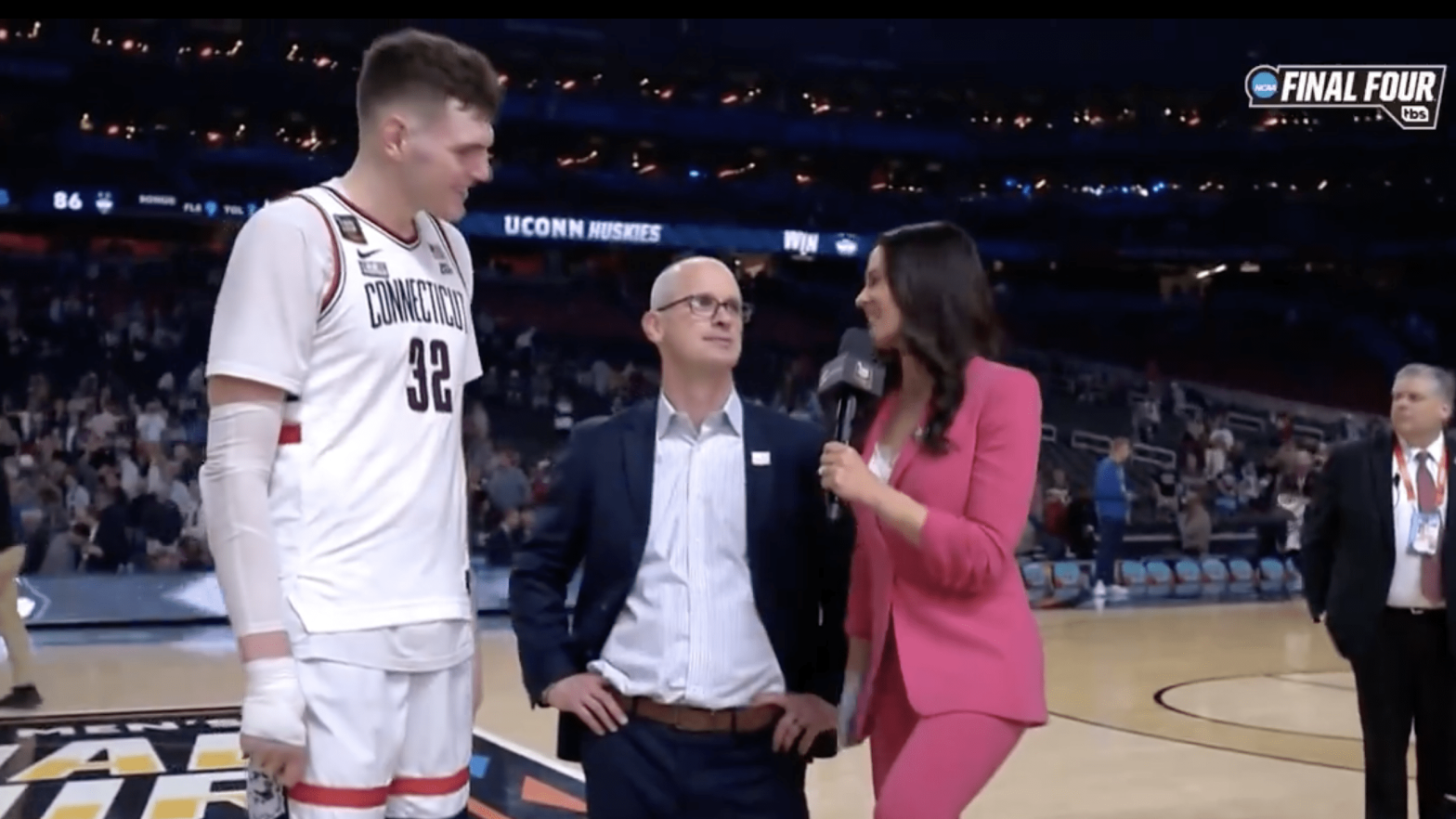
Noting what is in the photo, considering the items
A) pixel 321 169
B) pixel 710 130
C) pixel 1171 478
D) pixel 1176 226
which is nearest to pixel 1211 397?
pixel 1176 226

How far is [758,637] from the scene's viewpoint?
2.79m

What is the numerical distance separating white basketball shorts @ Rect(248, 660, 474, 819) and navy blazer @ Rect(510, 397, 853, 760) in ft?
1.91

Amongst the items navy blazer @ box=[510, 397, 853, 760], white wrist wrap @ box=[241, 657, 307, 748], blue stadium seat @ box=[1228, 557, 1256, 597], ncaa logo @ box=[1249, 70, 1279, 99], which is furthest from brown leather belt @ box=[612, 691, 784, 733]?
ncaa logo @ box=[1249, 70, 1279, 99]

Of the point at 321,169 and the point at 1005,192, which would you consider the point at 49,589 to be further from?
the point at 1005,192

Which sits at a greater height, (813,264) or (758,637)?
(813,264)

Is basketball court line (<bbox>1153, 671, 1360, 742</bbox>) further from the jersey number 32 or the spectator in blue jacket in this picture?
the jersey number 32

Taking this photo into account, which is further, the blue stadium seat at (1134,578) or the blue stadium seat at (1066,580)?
the blue stadium seat at (1134,578)

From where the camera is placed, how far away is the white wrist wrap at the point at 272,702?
1.97 meters

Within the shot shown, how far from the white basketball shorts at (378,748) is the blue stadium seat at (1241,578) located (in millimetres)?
13517

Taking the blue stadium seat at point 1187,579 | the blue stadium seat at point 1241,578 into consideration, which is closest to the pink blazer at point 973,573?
the blue stadium seat at point 1187,579

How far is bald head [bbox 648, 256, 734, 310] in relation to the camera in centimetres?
281

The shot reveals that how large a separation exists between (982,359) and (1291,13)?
25762 mm

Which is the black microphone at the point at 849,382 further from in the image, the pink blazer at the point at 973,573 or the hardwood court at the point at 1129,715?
the hardwood court at the point at 1129,715

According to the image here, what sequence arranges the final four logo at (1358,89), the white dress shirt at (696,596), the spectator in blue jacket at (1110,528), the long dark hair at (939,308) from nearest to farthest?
the long dark hair at (939,308) → the white dress shirt at (696,596) → the spectator in blue jacket at (1110,528) → the final four logo at (1358,89)
